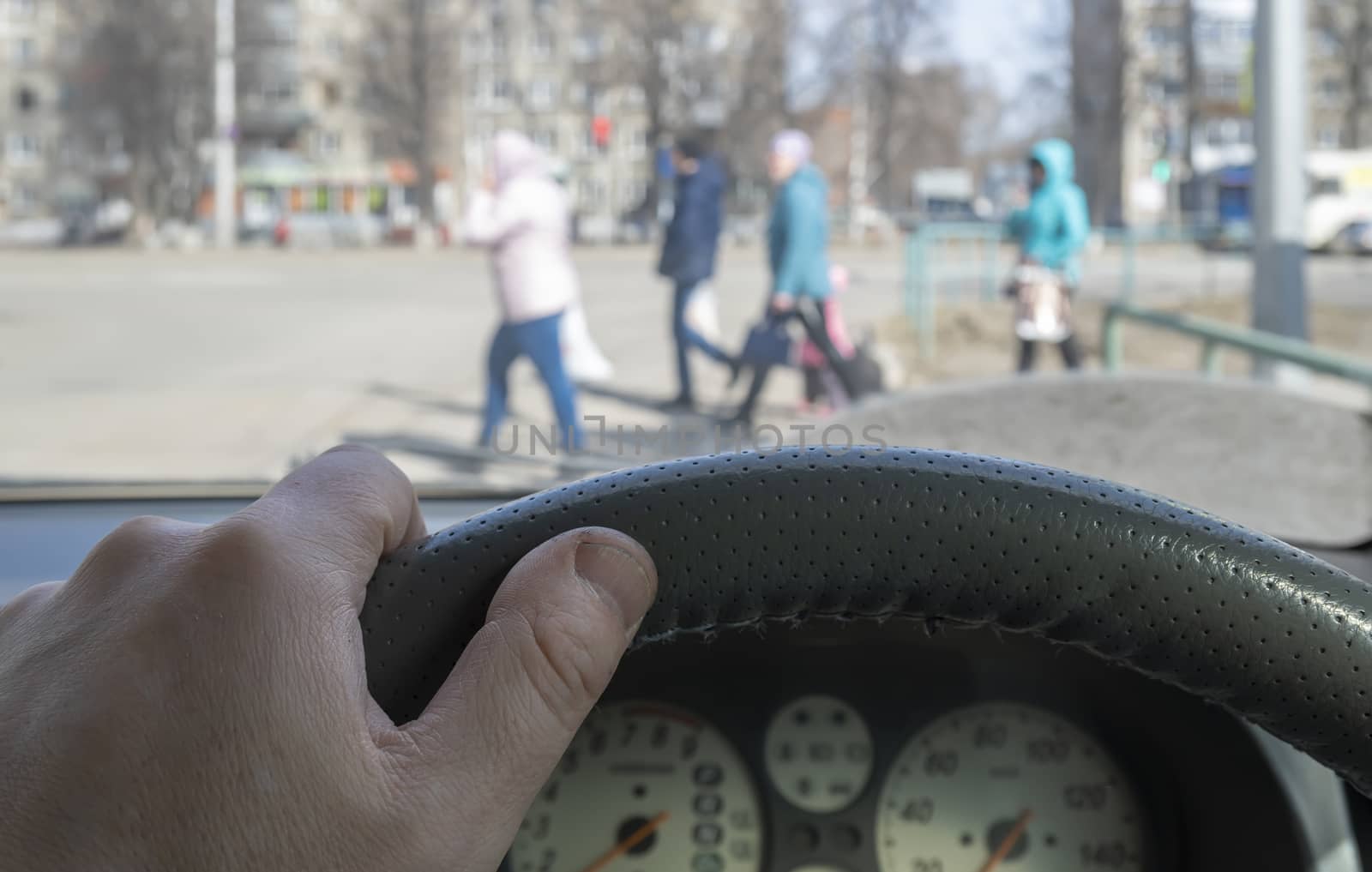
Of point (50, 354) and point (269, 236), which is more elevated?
point (269, 236)

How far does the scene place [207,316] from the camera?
51.5ft

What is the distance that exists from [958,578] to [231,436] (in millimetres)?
4221

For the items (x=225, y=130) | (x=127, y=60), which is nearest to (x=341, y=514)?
(x=127, y=60)

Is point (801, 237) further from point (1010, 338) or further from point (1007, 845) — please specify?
point (1007, 845)

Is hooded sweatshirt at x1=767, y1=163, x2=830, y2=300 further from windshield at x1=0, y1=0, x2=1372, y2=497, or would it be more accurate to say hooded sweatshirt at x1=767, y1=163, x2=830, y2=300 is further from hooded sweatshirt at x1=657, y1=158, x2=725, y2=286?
hooded sweatshirt at x1=657, y1=158, x2=725, y2=286

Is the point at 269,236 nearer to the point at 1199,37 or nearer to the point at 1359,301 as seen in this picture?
the point at 1199,37

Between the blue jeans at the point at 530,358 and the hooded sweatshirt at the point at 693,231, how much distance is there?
255cm

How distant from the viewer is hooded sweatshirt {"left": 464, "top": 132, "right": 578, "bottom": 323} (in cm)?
743

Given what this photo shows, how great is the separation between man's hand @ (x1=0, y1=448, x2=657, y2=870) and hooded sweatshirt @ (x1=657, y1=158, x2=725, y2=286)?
9030mm

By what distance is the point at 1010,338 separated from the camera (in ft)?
42.6

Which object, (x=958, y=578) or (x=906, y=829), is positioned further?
(x=906, y=829)

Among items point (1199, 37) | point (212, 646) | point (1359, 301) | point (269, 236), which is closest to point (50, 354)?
point (212, 646)

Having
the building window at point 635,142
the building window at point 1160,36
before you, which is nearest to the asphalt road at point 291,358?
the building window at point 1160,36

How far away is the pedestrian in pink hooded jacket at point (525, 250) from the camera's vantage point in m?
7.17
